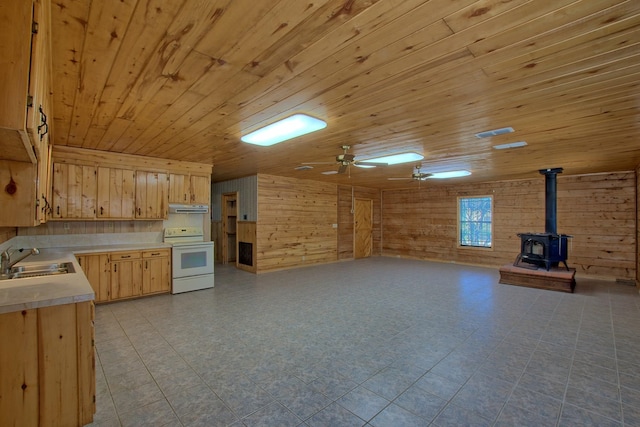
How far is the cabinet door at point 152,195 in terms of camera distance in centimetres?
514

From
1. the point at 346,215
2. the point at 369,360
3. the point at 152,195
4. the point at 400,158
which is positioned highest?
the point at 400,158

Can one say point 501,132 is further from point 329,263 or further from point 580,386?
point 329,263

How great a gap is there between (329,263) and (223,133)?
5.67 m

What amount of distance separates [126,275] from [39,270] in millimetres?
1712

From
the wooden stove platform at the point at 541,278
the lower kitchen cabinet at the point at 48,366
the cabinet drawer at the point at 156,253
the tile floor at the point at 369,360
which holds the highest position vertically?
the cabinet drawer at the point at 156,253

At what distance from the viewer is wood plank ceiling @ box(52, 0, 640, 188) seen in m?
1.51

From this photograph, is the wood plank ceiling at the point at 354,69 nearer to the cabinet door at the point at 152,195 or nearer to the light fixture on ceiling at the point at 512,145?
the light fixture on ceiling at the point at 512,145

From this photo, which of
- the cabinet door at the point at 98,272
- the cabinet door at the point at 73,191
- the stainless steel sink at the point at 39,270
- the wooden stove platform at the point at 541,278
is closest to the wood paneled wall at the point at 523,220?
the wooden stove platform at the point at 541,278

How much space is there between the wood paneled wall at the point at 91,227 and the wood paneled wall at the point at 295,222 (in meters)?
2.38

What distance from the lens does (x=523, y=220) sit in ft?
24.9

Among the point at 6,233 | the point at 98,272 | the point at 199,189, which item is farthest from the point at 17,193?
the point at 199,189

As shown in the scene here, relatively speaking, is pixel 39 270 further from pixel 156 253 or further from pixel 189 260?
pixel 189 260

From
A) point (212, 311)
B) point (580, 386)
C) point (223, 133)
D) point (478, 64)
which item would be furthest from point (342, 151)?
point (580, 386)

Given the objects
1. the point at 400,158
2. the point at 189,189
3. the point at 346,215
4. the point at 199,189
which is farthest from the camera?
the point at 346,215
